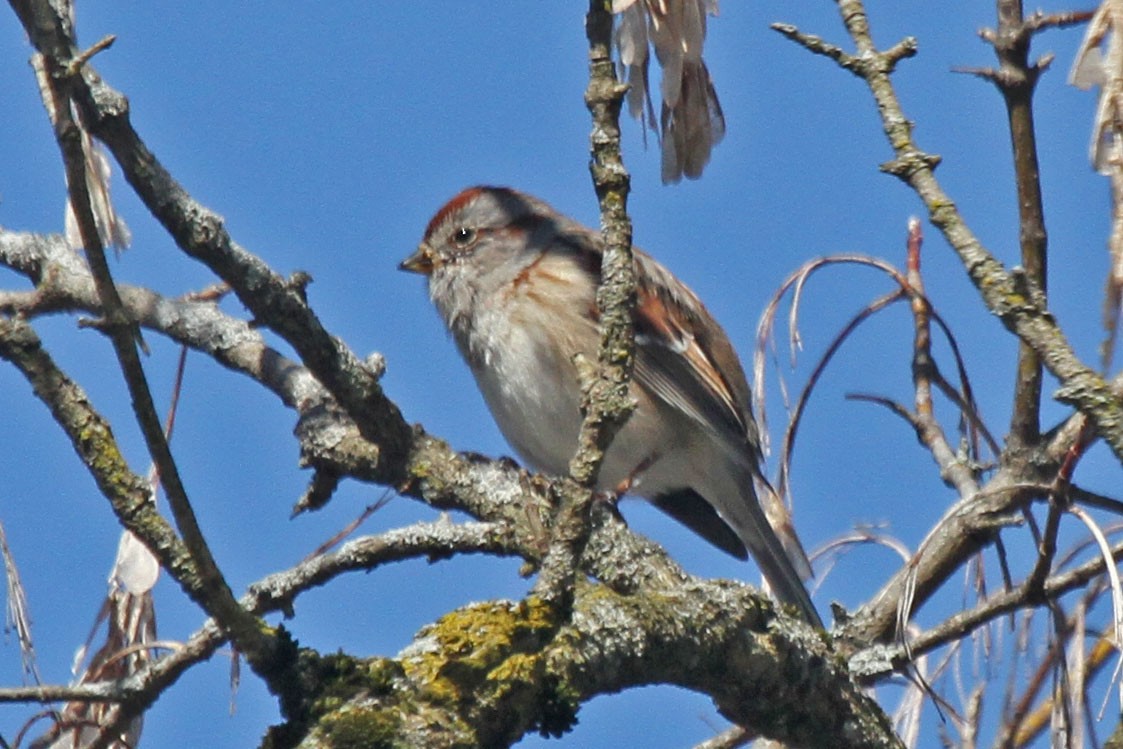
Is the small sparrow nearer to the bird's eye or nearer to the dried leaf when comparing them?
the bird's eye

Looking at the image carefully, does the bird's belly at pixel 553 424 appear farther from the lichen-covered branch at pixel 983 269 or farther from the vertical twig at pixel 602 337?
the vertical twig at pixel 602 337

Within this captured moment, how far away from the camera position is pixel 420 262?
5516 millimetres

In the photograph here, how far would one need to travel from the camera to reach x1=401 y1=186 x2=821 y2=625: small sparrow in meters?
4.76

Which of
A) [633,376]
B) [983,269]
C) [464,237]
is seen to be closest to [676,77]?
[983,269]

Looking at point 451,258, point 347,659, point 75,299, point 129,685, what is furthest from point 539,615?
point 451,258

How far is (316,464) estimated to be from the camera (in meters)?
3.59

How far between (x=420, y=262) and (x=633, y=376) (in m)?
1.21

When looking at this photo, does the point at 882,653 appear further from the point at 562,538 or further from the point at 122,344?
the point at 122,344

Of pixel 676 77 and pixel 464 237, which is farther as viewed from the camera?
pixel 464 237

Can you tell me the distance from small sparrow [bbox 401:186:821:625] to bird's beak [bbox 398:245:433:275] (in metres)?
0.01

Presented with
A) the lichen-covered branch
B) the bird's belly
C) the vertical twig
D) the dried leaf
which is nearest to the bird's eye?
the bird's belly

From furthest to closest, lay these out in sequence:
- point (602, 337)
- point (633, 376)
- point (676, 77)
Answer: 1. point (633, 376)
2. point (676, 77)
3. point (602, 337)

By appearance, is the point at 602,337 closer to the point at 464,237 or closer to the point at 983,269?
the point at 983,269

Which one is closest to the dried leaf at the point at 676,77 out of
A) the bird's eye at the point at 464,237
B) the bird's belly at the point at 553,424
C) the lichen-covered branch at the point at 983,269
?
the lichen-covered branch at the point at 983,269
